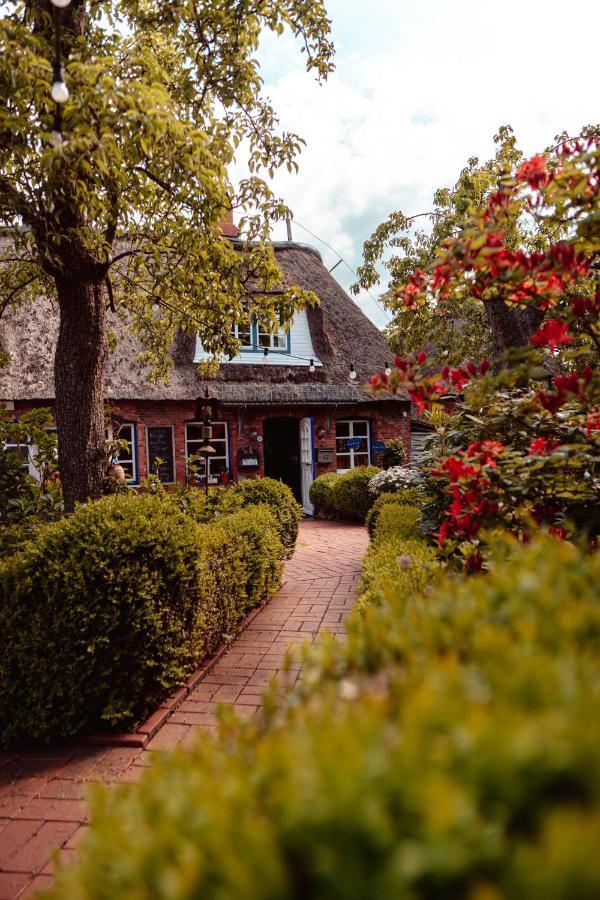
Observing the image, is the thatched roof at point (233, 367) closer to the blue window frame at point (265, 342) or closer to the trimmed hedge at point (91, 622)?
the blue window frame at point (265, 342)

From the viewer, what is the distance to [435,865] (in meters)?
0.68

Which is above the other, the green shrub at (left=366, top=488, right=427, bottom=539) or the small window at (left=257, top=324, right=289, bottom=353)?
the small window at (left=257, top=324, right=289, bottom=353)

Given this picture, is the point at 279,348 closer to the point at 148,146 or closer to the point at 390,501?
the point at 390,501

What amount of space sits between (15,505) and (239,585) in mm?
2078

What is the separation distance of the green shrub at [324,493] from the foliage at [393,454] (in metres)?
1.34

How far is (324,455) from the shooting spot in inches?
613

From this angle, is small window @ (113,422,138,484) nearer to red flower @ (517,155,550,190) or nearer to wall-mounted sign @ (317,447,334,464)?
wall-mounted sign @ (317,447,334,464)

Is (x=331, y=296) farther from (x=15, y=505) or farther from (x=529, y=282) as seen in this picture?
(x=529, y=282)

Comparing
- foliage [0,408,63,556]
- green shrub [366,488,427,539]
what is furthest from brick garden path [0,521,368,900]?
foliage [0,408,63,556]

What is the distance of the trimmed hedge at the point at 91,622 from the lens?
3631 mm

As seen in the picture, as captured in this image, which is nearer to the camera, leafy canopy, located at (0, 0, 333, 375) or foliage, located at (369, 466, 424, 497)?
leafy canopy, located at (0, 0, 333, 375)

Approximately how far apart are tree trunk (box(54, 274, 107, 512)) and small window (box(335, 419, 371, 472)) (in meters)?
10.7

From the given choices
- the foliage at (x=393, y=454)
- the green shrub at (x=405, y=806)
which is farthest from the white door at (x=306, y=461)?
the green shrub at (x=405, y=806)

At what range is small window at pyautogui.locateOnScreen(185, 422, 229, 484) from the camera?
15.0 m
